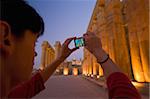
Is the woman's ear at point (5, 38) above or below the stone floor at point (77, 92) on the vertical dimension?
above

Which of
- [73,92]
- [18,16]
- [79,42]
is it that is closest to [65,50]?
[79,42]

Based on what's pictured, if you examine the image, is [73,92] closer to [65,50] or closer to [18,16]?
[65,50]

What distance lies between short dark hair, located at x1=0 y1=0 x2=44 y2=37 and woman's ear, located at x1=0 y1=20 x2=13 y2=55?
0.04 metres

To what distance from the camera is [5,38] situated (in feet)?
2.20

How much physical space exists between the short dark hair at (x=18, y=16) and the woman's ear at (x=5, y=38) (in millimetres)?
41

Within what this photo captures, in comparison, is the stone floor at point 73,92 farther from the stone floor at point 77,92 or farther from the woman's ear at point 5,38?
the woman's ear at point 5,38

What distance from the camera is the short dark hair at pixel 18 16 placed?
733 mm

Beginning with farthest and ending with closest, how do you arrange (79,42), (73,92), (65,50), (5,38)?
(73,92)
(65,50)
(79,42)
(5,38)

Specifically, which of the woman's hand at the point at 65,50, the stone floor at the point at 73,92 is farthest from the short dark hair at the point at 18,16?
the stone floor at the point at 73,92

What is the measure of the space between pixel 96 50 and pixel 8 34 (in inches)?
20.0

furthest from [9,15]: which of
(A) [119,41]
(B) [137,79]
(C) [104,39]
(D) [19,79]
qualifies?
(C) [104,39]

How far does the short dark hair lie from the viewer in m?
0.73

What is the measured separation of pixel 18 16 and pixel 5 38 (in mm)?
146

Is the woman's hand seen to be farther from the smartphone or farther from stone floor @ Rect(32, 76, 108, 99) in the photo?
stone floor @ Rect(32, 76, 108, 99)
